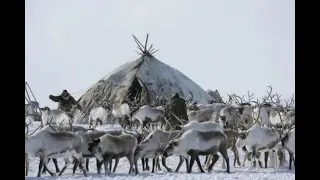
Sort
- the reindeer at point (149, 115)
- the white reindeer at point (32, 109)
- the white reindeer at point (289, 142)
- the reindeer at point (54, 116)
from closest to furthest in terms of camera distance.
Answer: the white reindeer at point (289, 142), the white reindeer at point (32, 109), the reindeer at point (54, 116), the reindeer at point (149, 115)

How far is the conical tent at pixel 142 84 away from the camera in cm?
1809

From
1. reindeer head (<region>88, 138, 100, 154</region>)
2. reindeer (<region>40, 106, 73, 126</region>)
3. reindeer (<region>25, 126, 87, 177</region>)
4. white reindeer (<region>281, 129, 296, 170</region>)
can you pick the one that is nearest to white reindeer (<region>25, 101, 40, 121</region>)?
reindeer (<region>40, 106, 73, 126</region>)

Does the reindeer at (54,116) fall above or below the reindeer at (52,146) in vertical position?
above

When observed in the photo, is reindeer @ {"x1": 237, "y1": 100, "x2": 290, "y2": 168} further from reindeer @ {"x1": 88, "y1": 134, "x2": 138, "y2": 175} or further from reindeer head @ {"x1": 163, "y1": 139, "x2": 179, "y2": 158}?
reindeer @ {"x1": 88, "y1": 134, "x2": 138, "y2": 175}

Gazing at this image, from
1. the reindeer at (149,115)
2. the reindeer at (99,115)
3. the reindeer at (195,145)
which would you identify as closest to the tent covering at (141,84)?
the reindeer at (99,115)

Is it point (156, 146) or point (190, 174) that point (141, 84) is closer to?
point (156, 146)

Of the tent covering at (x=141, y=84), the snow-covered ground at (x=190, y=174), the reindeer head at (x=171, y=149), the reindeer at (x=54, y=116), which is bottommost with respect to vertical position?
the snow-covered ground at (x=190, y=174)

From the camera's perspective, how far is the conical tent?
18.1 m

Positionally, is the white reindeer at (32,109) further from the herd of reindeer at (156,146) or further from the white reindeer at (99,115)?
the white reindeer at (99,115)

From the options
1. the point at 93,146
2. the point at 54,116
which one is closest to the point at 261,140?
the point at 93,146

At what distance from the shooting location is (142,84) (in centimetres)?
1850
